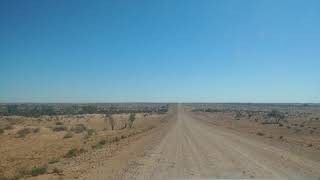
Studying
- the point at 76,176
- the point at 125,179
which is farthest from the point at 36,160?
the point at 125,179

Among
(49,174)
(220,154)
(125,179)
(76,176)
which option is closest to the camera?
(125,179)

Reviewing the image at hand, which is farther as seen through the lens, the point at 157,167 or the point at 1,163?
the point at 1,163

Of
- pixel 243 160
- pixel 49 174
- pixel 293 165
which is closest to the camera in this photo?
pixel 49 174

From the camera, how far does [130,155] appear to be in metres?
21.7

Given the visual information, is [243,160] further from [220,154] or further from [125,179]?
[125,179]

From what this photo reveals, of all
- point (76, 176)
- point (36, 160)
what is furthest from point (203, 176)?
point (36, 160)

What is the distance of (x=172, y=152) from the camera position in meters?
22.4

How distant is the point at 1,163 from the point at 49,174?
7.64 meters

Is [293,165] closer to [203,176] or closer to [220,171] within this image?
[220,171]

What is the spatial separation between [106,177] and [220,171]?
4154 mm

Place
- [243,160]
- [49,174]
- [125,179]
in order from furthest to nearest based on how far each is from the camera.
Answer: [243,160]
[49,174]
[125,179]

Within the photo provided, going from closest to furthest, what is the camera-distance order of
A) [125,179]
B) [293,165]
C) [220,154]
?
[125,179]
[293,165]
[220,154]

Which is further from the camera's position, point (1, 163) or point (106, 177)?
point (1, 163)

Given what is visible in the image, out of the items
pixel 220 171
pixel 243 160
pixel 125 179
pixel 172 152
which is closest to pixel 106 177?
pixel 125 179
